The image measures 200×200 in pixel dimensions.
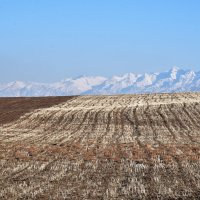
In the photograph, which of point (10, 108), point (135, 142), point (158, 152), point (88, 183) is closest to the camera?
point (88, 183)

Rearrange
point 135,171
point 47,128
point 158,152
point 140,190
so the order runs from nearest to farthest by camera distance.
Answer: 1. point 140,190
2. point 135,171
3. point 158,152
4. point 47,128

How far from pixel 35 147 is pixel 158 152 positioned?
988 centimetres

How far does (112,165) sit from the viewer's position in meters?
29.6

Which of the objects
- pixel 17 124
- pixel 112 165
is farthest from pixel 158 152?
pixel 17 124

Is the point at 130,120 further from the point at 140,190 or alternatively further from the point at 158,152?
the point at 140,190

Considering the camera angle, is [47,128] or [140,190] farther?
[47,128]

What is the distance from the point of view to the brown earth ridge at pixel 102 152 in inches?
858

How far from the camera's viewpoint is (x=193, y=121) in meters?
63.3

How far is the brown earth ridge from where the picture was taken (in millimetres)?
21797

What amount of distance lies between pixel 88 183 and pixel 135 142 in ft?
69.2

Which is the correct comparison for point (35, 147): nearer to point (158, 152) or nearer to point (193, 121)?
point (158, 152)

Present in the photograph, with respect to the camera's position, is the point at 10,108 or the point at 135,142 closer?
the point at 135,142

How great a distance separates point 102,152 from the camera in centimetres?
3609

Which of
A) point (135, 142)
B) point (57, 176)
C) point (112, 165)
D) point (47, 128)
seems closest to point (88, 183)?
point (57, 176)
